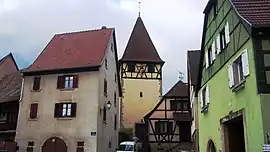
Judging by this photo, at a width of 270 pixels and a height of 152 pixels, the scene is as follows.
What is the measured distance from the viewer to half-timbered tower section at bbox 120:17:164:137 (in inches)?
1750

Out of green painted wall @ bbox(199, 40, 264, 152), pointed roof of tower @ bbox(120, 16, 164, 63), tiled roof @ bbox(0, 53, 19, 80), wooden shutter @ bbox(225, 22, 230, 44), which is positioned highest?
pointed roof of tower @ bbox(120, 16, 164, 63)

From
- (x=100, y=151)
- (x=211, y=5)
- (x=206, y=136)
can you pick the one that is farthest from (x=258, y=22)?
(x=100, y=151)

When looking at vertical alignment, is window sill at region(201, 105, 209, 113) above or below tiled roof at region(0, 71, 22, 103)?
below

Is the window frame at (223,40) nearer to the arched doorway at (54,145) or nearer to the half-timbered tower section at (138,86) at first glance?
the arched doorway at (54,145)

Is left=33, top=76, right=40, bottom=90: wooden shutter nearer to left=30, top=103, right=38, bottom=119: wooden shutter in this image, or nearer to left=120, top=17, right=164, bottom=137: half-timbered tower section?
left=30, top=103, right=38, bottom=119: wooden shutter

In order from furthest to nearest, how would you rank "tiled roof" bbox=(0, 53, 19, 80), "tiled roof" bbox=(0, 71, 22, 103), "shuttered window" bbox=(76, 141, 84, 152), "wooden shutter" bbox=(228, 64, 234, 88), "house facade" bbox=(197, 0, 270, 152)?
1. "tiled roof" bbox=(0, 53, 19, 80)
2. "tiled roof" bbox=(0, 71, 22, 103)
3. "shuttered window" bbox=(76, 141, 84, 152)
4. "wooden shutter" bbox=(228, 64, 234, 88)
5. "house facade" bbox=(197, 0, 270, 152)

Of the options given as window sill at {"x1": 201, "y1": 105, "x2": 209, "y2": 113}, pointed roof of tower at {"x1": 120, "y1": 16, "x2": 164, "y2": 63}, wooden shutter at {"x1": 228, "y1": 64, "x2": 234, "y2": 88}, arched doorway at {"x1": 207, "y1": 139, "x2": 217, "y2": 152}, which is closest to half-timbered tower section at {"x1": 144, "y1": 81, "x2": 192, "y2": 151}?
pointed roof of tower at {"x1": 120, "y1": 16, "x2": 164, "y2": 63}

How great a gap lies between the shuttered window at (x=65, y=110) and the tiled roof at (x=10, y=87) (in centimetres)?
477

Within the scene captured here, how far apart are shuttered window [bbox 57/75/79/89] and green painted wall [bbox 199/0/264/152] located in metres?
11.5

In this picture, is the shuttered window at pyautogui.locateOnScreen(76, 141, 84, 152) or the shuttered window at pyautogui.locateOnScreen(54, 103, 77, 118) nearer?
the shuttered window at pyautogui.locateOnScreen(76, 141, 84, 152)

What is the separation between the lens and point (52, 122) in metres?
28.3

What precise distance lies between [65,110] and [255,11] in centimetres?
1836

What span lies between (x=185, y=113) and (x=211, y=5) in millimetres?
17006

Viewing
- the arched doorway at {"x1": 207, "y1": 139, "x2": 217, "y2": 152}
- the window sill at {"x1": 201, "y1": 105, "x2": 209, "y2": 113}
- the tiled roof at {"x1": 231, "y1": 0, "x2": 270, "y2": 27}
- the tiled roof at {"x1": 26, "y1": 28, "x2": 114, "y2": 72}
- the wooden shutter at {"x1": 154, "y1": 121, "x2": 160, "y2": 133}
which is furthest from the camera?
the wooden shutter at {"x1": 154, "y1": 121, "x2": 160, "y2": 133}
